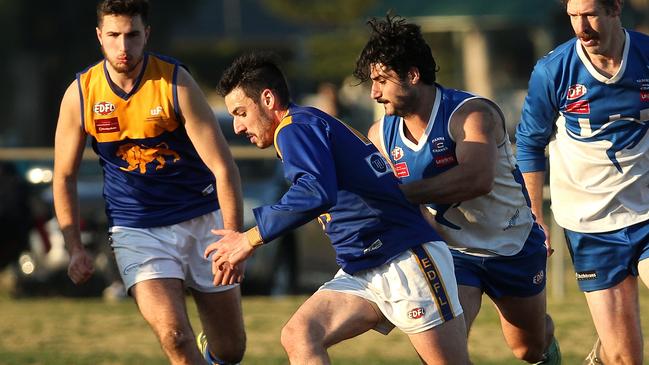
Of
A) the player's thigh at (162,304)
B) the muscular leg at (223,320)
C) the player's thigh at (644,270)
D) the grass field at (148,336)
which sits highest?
the player's thigh at (644,270)

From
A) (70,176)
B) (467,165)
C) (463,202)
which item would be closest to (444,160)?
(467,165)

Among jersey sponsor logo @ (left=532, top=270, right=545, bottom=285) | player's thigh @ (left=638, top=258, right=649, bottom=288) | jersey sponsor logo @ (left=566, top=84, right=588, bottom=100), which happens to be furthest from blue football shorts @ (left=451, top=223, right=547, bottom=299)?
jersey sponsor logo @ (left=566, top=84, right=588, bottom=100)

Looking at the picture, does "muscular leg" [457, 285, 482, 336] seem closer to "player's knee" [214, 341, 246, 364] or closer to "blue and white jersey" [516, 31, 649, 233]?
"blue and white jersey" [516, 31, 649, 233]

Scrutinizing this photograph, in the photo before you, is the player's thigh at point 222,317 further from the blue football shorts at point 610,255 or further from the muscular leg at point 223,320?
the blue football shorts at point 610,255

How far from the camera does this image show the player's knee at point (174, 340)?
674 cm

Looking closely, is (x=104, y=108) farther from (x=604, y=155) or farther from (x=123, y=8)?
(x=604, y=155)

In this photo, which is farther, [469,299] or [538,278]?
[538,278]

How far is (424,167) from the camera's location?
6387 mm

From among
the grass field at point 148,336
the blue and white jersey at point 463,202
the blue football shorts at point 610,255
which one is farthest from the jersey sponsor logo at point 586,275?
the grass field at point 148,336

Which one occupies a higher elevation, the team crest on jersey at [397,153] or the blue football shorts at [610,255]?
the team crest on jersey at [397,153]

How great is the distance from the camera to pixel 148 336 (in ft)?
37.6

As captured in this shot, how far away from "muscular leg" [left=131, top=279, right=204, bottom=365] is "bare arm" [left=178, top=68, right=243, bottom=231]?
0.49 m

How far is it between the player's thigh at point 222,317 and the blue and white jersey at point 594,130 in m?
1.87

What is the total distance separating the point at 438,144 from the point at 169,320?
1.66 meters
